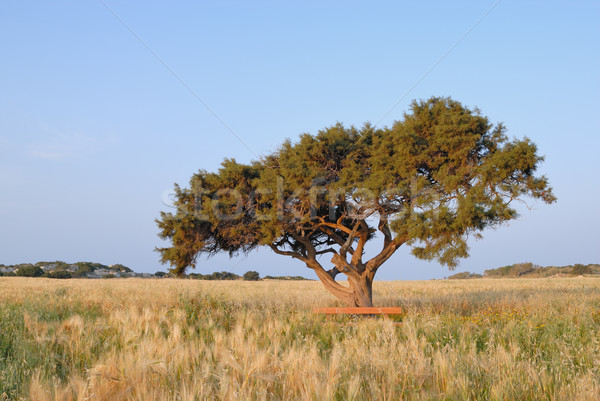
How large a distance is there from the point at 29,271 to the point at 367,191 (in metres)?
90.9

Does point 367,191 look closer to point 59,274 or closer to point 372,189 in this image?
point 372,189

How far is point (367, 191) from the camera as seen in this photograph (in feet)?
53.0

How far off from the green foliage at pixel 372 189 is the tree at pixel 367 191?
0.14 feet

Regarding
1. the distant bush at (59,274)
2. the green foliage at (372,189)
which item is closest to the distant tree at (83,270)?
the distant bush at (59,274)

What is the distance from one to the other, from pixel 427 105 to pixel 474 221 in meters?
5.32

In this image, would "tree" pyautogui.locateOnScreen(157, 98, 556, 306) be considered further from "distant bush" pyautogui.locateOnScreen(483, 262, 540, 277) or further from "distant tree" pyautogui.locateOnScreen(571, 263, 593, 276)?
"distant bush" pyautogui.locateOnScreen(483, 262, 540, 277)

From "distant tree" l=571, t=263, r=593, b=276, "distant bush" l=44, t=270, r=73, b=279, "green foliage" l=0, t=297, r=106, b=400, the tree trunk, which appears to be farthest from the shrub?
"distant tree" l=571, t=263, r=593, b=276

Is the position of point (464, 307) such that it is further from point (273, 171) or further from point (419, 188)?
point (273, 171)

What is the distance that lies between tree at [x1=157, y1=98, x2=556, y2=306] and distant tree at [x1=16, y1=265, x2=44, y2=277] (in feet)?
266

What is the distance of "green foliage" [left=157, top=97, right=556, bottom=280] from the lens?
15.8 meters

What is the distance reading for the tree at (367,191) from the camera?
15.8 meters

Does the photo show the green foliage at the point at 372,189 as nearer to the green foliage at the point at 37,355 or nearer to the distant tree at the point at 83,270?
the green foliage at the point at 37,355

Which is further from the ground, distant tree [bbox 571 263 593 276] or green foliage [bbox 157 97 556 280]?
green foliage [bbox 157 97 556 280]

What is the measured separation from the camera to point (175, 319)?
9836 millimetres
